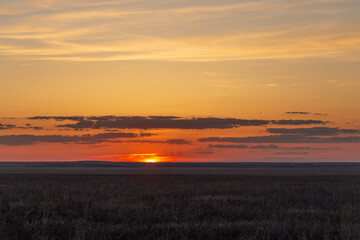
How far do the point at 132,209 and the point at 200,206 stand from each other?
3.96 metres

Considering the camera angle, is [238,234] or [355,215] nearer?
[238,234]

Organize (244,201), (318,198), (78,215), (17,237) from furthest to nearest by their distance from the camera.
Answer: (318,198), (244,201), (78,215), (17,237)

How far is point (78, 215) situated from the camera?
66.3 feet

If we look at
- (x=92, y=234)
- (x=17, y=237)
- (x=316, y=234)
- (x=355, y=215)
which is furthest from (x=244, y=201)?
(x=17, y=237)

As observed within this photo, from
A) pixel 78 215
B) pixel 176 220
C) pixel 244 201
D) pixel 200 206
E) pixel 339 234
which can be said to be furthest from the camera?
pixel 244 201

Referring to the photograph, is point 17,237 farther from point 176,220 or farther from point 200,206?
point 200,206

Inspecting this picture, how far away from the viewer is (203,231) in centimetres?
1620

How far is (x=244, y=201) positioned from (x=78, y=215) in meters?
10.8

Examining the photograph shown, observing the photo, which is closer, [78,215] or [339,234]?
[339,234]

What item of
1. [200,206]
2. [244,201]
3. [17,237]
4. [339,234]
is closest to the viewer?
Result: [17,237]

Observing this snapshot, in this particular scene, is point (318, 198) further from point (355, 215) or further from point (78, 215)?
point (78, 215)

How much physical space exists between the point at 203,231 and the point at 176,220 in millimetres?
2694

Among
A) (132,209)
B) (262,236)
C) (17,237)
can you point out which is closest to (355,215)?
(262,236)

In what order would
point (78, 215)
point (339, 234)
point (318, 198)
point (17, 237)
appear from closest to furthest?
1. point (17, 237)
2. point (339, 234)
3. point (78, 215)
4. point (318, 198)
